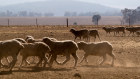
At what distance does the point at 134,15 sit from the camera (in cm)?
14875

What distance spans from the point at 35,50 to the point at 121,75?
4707mm

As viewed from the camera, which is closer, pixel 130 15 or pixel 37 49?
pixel 37 49

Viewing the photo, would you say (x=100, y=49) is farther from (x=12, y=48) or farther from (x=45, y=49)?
(x=12, y=48)

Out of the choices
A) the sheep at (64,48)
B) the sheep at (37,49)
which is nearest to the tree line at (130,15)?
the sheep at (64,48)

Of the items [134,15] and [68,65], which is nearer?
[68,65]

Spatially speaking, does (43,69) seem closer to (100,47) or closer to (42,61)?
(42,61)

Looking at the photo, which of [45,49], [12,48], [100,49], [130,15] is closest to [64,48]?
[45,49]

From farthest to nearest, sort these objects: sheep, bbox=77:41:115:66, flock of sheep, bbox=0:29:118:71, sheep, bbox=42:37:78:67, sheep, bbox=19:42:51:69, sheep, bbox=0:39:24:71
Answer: sheep, bbox=77:41:115:66 < sheep, bbox=42:37:78:67 < sheep, bbox=19:42:51:69 < flock of sheep, bbox=0:29:118:71 < sheep, bbox=0:39:24:71

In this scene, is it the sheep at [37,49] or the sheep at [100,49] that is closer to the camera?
the sheep at [37,49]

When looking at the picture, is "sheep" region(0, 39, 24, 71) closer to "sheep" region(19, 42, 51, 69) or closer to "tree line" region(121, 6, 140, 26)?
"sheep" region(19, 42, 51, 69)

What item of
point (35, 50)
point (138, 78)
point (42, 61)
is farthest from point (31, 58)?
point (138, 78)

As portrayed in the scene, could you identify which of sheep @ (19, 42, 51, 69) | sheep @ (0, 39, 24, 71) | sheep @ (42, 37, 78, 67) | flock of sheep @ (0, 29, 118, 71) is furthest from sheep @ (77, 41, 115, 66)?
sheep @ (0, 39, 24, 71)

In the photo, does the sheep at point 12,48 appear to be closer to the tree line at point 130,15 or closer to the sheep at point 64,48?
the sheep at point 64,48

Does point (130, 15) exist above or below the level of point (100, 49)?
below
